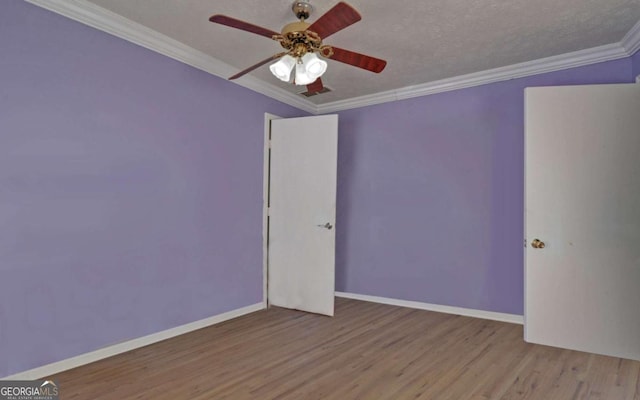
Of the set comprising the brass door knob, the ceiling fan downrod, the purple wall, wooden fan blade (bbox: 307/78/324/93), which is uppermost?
the ceiling fan downrod

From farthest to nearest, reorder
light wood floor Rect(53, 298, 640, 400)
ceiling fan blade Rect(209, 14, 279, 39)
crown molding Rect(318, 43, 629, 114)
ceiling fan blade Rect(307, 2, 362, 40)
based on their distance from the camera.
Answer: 1. crown molding Rect(318, 43, 629, 114)
2. light wood floor Rect(53, 298, 640, 400)
3. ceiling fan blade Rect(209, 14, 279, 39)
4. ceiling fan blade Rect(307, 2, 362, 40)

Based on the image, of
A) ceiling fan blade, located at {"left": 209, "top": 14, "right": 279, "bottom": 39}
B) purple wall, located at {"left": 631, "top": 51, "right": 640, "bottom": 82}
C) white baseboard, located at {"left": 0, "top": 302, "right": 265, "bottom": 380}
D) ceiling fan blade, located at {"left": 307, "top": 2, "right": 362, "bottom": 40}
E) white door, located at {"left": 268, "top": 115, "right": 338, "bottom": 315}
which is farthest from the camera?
white door, located at {"left": 268, "top": 115, "right": 338, "bottom": 315}

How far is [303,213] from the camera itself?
4047mm

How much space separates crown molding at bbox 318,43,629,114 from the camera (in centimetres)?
317

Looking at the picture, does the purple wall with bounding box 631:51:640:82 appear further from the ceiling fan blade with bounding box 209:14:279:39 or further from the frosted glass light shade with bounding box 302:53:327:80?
the ceiling fan blade with bounding box 209:14:279:39

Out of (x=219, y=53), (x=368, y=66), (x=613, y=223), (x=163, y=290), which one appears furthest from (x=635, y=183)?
(x=163, y=290)

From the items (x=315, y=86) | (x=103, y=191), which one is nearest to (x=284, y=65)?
(x=315, y=86)

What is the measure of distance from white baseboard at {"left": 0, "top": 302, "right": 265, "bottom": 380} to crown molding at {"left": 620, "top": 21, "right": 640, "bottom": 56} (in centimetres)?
430

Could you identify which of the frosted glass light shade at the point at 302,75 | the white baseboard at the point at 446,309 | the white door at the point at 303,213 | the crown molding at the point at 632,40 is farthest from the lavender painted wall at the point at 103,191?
the crown molding at the point at 632,40

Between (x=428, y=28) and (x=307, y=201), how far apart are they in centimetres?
210

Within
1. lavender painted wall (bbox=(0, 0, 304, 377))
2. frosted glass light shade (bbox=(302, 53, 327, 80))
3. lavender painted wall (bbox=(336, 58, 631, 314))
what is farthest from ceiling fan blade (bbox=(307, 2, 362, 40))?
lavender painted wall (bbox=(336, 58, 631, 314))

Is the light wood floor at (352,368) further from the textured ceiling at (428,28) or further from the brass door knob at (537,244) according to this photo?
the textured ceiling at (428,28)

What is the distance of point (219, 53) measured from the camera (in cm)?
333

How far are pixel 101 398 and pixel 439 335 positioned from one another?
2.66 m
